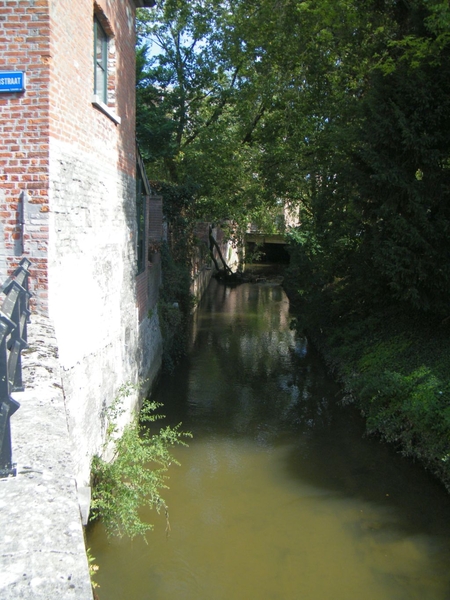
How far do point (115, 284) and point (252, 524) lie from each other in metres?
3.87

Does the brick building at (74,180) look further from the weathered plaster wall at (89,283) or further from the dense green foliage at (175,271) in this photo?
the dense green foliage at (175,271)

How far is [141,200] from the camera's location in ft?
38.3

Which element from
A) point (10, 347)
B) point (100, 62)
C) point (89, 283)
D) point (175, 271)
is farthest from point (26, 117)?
point (175, 271)

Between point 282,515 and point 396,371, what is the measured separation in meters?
4.07

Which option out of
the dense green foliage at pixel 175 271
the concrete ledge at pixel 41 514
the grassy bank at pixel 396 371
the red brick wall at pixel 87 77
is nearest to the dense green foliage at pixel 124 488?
the concrete ledge at pixel 41 514

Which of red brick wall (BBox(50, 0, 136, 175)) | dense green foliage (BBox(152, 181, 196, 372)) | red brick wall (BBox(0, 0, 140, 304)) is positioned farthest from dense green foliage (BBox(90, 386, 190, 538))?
dense green foliage (BBox(152, 181, 196, 372))

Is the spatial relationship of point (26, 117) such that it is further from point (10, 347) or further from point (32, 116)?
point (10, 347)

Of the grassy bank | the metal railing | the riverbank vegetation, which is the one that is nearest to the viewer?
the metal railing

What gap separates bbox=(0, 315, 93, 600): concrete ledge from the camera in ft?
7.07

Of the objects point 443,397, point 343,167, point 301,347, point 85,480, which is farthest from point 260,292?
point 85,480

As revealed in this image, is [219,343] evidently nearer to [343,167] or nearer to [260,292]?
[343,167]

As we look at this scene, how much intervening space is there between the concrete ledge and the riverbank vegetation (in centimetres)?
633

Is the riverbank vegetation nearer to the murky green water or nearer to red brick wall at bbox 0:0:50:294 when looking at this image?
the murky green water

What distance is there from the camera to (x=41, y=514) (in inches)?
102
